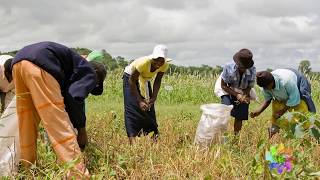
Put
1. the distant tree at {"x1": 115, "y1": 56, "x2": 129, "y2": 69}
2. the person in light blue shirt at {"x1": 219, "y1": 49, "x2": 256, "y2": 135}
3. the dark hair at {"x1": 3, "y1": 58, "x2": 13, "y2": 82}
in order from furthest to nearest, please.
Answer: the distant tree at {"x1": 115, "y1": 56, "x2": 129, "y2": 69} < the person in light blue shirt at {"x1": 219, "y1": 49, "x2": 256, "y2": 135} < the dark hair at {"x1": 3, "y1": 58, "x2": 13, "y2": 82}

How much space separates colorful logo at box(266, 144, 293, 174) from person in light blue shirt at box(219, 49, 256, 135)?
2.56 meters

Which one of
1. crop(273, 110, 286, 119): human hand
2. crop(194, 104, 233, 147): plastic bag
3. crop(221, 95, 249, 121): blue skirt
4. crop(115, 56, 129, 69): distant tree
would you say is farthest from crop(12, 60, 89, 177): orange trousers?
crop(115, 56, 129, 69): distant tree

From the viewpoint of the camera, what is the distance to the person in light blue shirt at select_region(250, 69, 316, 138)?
5.25 meters

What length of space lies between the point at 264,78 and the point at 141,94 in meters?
1.30

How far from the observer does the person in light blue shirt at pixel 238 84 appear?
5.45 metres

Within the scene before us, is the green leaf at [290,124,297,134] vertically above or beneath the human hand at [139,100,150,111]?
above

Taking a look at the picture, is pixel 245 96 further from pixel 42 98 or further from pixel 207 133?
pixel 42 98

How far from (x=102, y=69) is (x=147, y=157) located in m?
0.81

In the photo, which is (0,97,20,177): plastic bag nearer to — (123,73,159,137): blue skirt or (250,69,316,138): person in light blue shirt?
(123,73,159,137): blue skirt

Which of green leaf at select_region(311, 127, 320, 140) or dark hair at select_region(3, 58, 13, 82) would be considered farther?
dark hair at select_region(3, 58, 13, 82)

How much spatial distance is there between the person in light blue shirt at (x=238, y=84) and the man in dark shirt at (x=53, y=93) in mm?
1922

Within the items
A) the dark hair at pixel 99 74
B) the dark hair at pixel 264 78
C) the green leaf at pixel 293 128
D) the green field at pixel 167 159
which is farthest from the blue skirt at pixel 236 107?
the green leaf at pixel 293 128

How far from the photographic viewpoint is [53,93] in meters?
3.59

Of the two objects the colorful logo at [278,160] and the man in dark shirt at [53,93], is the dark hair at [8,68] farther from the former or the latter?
the colorful logo at [278,160]
